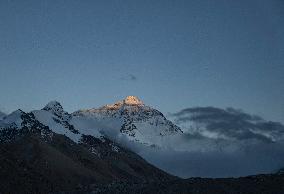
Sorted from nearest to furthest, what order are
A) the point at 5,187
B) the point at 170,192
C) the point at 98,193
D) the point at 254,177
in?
the point at 170,192
the point at 254,177
the point at 98,193
the point at 5,187

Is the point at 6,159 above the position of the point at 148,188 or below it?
above

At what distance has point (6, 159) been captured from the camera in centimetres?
19725

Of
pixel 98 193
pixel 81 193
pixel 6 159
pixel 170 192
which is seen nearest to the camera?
pixel 170 192

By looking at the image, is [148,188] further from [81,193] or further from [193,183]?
[81,193]

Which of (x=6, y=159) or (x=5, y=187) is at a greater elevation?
(x=6, y=159)

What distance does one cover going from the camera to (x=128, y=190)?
11738 cm

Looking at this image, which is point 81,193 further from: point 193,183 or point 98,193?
point 193,183

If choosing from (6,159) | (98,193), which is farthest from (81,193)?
(6,159)

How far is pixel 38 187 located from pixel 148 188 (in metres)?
77.4

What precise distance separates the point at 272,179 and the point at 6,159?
391 ft

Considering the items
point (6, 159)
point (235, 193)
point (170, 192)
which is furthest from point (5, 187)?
point (235, 193)

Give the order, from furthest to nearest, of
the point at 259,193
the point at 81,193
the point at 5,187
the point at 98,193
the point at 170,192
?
the point at 5,187 < the point at 81,193 < the point at 98,193 < the point at 170,192 < the point at 259,193

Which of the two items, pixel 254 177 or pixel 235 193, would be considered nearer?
pixel 235 193

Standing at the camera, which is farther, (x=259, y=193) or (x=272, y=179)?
(x=272, y=179)
